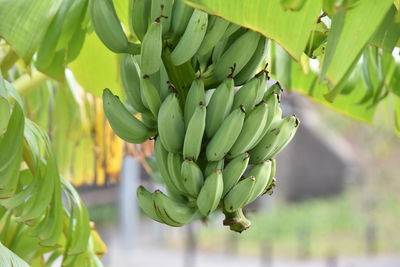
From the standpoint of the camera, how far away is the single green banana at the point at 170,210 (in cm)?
59

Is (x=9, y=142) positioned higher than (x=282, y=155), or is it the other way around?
(x=9, y=142)

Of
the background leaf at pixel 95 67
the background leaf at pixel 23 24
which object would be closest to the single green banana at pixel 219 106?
the background leaf at pixel 23 24

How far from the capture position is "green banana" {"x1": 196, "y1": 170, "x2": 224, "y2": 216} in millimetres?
566

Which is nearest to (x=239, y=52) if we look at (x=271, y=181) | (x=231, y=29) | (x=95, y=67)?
(x=231, y=29)

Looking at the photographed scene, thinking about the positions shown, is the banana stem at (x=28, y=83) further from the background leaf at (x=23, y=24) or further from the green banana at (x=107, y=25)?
the green banana at (x=107, y=25)

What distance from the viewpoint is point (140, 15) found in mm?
605

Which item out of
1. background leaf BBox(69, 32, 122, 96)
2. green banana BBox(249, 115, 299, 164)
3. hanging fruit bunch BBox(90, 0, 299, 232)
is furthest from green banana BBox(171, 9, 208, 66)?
background leaf BBox(69, 32, 122, 96)

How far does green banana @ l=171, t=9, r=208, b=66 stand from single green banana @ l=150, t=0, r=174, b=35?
0.06 ft

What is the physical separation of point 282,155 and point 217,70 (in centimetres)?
804

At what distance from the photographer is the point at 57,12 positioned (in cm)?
75

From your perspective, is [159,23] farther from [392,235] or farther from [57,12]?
[392,235]

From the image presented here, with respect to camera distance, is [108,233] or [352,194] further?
[352,194]

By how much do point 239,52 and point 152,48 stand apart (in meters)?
0.07

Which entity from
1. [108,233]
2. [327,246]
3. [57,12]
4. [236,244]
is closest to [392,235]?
[327,246]
